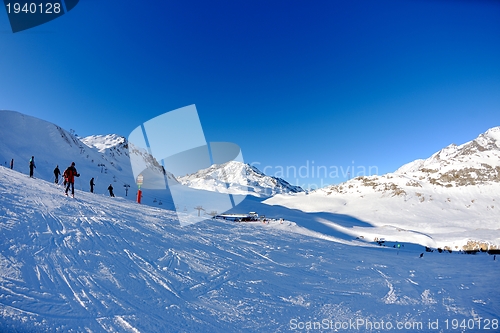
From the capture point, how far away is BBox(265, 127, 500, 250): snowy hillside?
35444 millimetres

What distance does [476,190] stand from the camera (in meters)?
64.1

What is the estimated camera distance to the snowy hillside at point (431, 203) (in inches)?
1395

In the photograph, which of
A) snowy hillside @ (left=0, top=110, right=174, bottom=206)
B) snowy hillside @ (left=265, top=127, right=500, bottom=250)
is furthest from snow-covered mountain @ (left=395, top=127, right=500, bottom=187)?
snowy hillside @ (left=0, top=110, right=174, bottom=206)

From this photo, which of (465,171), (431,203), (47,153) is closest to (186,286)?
(47,153)

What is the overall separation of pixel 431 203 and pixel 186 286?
68559 mm

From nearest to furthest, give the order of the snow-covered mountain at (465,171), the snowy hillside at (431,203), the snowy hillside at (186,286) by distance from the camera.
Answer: the snowy hillside at (186,286) < the snowy hillside at (431,203) < the snow-covered mountain at (465,171)

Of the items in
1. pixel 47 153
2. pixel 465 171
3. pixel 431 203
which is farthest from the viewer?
pixel 465 171

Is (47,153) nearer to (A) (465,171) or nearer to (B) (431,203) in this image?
(B) (431,203)

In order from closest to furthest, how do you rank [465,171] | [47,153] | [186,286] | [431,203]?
1. [186,286]
2. [47,153]
3. [431,203]
4. [465,171]

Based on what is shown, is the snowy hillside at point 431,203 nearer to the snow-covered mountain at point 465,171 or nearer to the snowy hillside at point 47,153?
the snow-covered mountain at point 465,171

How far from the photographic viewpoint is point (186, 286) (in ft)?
18.0

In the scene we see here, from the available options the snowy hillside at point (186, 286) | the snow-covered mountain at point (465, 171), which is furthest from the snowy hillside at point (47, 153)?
the snow-covered mountain at point (465, 171)

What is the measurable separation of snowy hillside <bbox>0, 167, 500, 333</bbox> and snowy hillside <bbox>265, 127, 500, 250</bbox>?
96.7 ft

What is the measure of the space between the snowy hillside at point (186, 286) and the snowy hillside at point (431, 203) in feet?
96.7
